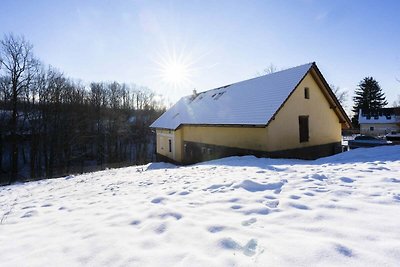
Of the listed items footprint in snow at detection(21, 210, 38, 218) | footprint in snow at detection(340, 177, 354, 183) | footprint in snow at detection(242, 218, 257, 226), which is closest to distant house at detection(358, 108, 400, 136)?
footprint in snow at detection(340, 177, 354, 183)

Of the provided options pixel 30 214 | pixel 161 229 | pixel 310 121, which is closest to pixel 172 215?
pixel 161 229

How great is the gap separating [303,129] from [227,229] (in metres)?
14.8

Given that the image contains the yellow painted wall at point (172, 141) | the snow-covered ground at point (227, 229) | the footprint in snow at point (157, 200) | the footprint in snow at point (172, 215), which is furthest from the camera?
the yellow painted wall at point (172, 141)

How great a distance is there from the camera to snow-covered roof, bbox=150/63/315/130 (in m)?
14.9

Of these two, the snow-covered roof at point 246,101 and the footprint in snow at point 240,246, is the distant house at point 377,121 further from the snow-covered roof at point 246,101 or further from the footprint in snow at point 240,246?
the footprint in snow at point 240,246

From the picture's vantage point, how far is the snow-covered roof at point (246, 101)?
1493 cm

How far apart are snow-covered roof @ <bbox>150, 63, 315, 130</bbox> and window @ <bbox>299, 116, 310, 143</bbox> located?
2.61m

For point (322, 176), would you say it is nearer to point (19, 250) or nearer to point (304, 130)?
point (19, 250)

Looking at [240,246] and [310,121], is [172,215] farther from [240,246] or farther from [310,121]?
[310,121]

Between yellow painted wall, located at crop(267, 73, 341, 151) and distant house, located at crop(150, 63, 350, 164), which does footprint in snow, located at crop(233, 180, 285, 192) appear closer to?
distant house, located at crop(150, 63, 350, 164)

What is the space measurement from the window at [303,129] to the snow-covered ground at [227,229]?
435 inches

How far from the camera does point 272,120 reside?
46.9 feet

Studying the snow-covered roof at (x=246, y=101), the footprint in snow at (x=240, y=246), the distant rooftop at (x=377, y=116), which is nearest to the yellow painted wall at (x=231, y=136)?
the snow-covered roof at (x=246, y=101)

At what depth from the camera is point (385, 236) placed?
2.76 m
